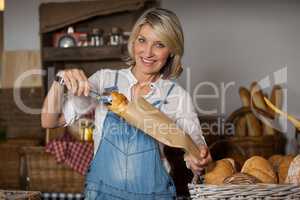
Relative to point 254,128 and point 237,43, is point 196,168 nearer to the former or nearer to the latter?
point 254,128

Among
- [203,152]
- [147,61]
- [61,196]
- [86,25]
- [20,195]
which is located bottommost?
[61,196]

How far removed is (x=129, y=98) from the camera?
1.49m

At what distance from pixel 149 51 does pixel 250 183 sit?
0.50 meters

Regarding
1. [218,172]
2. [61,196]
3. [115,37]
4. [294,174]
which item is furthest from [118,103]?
[115,37]

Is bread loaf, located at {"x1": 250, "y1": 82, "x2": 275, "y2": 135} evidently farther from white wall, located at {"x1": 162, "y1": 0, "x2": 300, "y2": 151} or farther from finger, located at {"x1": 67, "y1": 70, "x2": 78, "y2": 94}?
finger, located at {"x1": 67, "y1": 70, "x2": 78, "y2": 94}

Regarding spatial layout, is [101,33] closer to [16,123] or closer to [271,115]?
[16,123]

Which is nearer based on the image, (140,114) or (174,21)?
(140,114)

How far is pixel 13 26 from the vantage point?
3.69 meters

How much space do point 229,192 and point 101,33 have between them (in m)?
2.33

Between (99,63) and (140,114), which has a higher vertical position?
(99,63)

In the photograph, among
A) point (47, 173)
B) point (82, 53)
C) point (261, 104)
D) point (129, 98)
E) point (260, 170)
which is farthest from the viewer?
point (82, 53)

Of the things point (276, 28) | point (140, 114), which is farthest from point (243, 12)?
point (140, 114)

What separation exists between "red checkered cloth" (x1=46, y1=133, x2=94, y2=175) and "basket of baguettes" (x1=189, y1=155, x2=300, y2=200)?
1098 millimetres

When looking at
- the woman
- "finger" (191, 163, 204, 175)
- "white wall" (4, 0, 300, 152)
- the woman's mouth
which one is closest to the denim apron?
the woman
